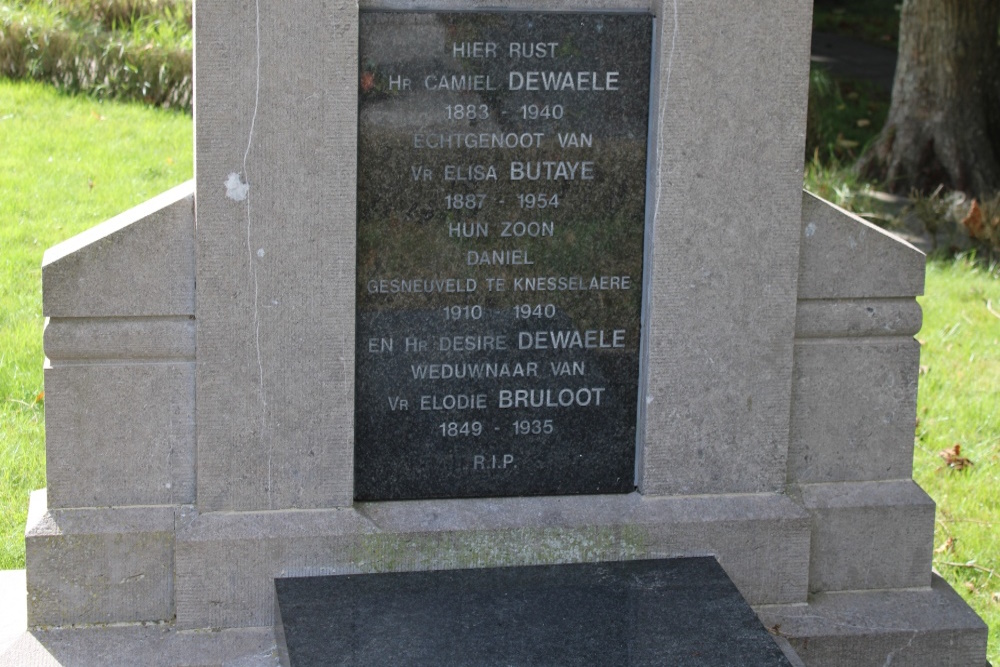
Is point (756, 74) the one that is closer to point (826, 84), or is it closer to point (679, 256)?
point (679, 256)

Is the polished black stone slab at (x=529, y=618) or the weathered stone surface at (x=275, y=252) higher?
the weathered stone surface at (x=275, y=252)

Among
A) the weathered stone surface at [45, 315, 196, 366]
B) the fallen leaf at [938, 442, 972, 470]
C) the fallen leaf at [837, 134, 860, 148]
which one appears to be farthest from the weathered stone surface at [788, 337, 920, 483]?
the fallen leaf at [837, 134, 860, 148]

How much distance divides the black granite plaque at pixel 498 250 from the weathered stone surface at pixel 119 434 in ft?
1.65

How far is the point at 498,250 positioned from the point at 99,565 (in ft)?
4.60

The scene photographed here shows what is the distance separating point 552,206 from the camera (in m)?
3.85

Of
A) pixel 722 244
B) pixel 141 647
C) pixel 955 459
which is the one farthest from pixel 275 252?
pixel 955 459

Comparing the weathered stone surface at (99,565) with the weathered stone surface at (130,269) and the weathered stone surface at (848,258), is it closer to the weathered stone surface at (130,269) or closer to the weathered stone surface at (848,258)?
the weathered stone surface at (130,269)

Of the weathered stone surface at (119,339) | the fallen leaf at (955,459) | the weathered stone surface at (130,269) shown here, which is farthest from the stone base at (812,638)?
the fallen leaf at (955,459)

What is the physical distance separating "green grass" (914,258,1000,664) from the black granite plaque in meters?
1.65

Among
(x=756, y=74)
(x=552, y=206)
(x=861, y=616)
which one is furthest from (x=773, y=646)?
(x=756, y=74)

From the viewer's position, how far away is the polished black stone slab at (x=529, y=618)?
11.2 ft

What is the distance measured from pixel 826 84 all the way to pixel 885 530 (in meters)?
8.91

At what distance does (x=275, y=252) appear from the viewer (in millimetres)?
3676

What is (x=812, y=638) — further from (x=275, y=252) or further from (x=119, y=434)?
(x=119, y=434)
